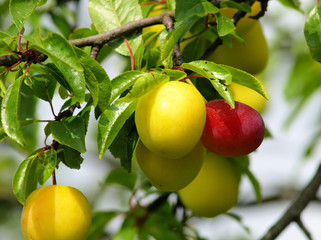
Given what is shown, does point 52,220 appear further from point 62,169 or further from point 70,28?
point 62,169

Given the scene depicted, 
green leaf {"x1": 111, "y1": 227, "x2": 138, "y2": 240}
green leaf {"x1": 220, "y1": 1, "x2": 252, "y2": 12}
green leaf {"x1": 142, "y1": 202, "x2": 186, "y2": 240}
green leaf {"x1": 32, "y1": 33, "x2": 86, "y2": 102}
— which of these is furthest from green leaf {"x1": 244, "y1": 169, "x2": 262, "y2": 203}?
green leaf {"x1": 32, "y1": 33, "x2": 86, "y2": 102}

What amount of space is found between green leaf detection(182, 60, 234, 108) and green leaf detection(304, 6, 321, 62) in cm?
23

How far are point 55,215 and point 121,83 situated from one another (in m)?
0.26

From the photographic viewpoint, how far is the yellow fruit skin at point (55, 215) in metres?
0.90

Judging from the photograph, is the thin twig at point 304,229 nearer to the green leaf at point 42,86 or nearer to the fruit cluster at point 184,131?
the fruit cluster at point 184,131

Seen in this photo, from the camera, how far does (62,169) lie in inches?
117

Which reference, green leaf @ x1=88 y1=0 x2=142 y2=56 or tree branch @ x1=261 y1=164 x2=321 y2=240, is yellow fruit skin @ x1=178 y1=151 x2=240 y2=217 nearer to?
tree branch @ x1=261 y1=164 x2=321 y2=240

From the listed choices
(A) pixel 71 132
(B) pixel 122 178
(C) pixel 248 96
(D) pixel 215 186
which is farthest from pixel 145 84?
(B) pixel 122 178

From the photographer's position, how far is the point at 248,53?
4.18 ft

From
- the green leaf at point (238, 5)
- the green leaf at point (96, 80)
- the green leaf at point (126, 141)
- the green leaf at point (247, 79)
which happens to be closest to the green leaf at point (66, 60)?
the green leaf at point (96, 80)

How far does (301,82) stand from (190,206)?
74 cm

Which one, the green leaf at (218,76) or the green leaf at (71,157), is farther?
the green leaf at (71,157)

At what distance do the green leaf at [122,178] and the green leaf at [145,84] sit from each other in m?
0.82

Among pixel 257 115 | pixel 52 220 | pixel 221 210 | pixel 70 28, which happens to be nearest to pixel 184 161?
pixel 257 115
